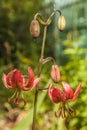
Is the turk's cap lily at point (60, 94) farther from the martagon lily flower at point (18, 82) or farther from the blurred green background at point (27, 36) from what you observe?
the blurred green background at point (27, 36)

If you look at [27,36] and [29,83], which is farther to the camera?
[27,36]

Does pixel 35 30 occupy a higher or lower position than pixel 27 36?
higher

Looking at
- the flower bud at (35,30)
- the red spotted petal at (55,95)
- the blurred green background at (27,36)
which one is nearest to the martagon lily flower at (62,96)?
the red spotted petal at (55,95)

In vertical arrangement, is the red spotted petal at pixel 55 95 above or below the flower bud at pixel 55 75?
below

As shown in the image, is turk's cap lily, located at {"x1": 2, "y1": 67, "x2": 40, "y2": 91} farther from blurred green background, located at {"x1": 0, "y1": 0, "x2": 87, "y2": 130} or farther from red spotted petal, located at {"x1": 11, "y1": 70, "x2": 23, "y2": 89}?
blurred green background, located at {"x1": 0, "y1": 0, "x2": 87, "y2": 130}

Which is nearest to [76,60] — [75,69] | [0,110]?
[75,69]

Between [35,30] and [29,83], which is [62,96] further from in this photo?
[35,30]

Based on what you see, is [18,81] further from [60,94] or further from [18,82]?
[60,94]

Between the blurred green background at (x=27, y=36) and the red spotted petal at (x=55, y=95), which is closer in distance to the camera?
the red spotted petal at (x=55, y=95)

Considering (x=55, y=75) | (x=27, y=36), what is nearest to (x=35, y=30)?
(x=55, y=75)

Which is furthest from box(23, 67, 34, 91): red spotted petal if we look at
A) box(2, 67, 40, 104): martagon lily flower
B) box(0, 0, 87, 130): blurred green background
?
box(0, 0, 87, 130): blurred green background

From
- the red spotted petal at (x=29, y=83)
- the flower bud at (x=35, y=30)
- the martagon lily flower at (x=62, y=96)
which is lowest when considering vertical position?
the martagon lily flower at (x=62, y=96)

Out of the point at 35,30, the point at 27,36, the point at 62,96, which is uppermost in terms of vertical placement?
the point at 35,30

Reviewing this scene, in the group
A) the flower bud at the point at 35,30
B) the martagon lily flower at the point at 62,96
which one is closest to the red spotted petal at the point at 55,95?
the martagon lily flower at the point at 62,96
